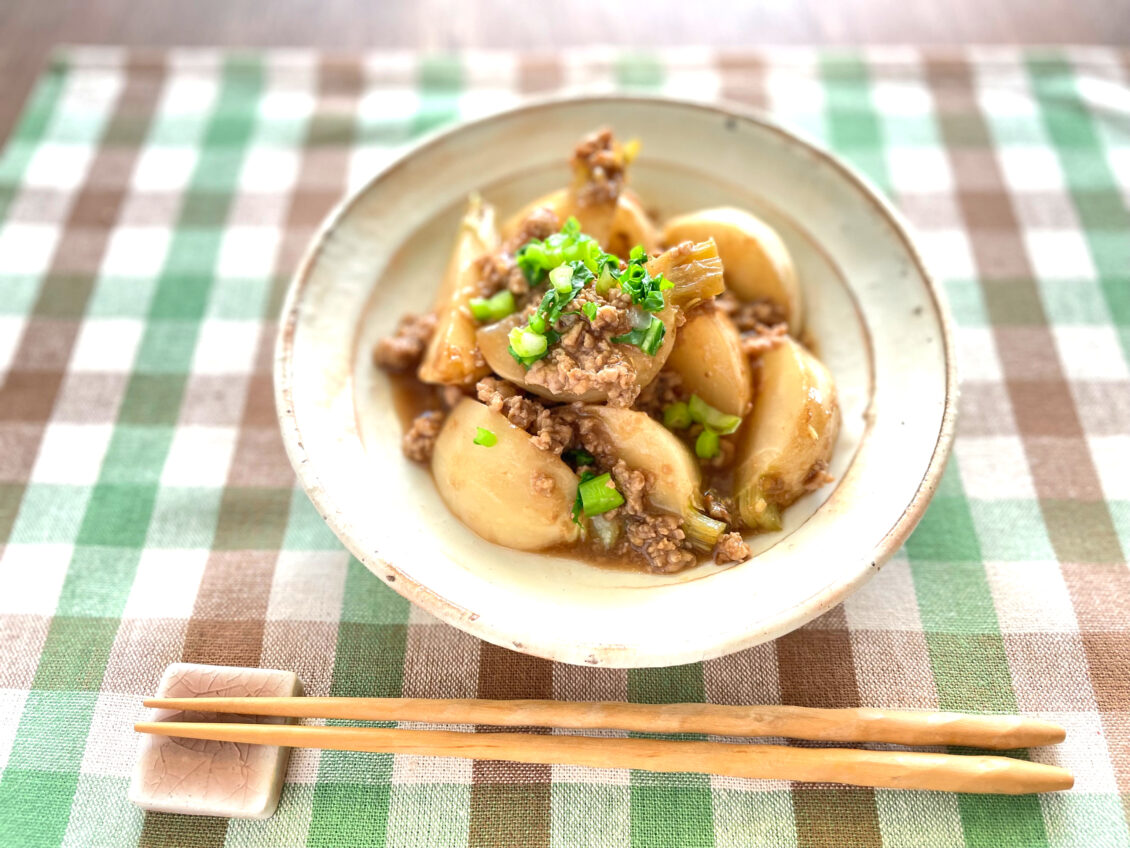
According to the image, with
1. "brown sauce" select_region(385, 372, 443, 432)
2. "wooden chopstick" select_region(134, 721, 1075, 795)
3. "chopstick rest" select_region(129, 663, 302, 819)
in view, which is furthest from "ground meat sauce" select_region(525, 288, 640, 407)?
"chopstick rest" select_region(129, 663, 302, 819)

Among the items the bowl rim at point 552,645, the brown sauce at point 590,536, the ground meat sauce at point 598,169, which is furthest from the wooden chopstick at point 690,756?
the ground meat sauce at point 598,169

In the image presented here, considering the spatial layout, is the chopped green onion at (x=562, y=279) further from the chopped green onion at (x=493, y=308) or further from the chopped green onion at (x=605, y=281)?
the chopped green onion at (x=493, y=308)

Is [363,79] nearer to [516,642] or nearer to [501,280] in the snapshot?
[501,280]

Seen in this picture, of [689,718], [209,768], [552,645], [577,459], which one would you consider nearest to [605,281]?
[577,459]

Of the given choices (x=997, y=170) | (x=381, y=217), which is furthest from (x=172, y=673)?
(x=997, y=170)

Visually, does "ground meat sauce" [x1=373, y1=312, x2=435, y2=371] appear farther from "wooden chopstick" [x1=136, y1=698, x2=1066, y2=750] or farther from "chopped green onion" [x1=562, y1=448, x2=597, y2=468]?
"wooden chopstick" [x1=136, y1=698, x2=1066, y2=750]

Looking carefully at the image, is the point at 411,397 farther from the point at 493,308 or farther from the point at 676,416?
the point at 676,416

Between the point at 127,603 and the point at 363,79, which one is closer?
the point at 127,603
